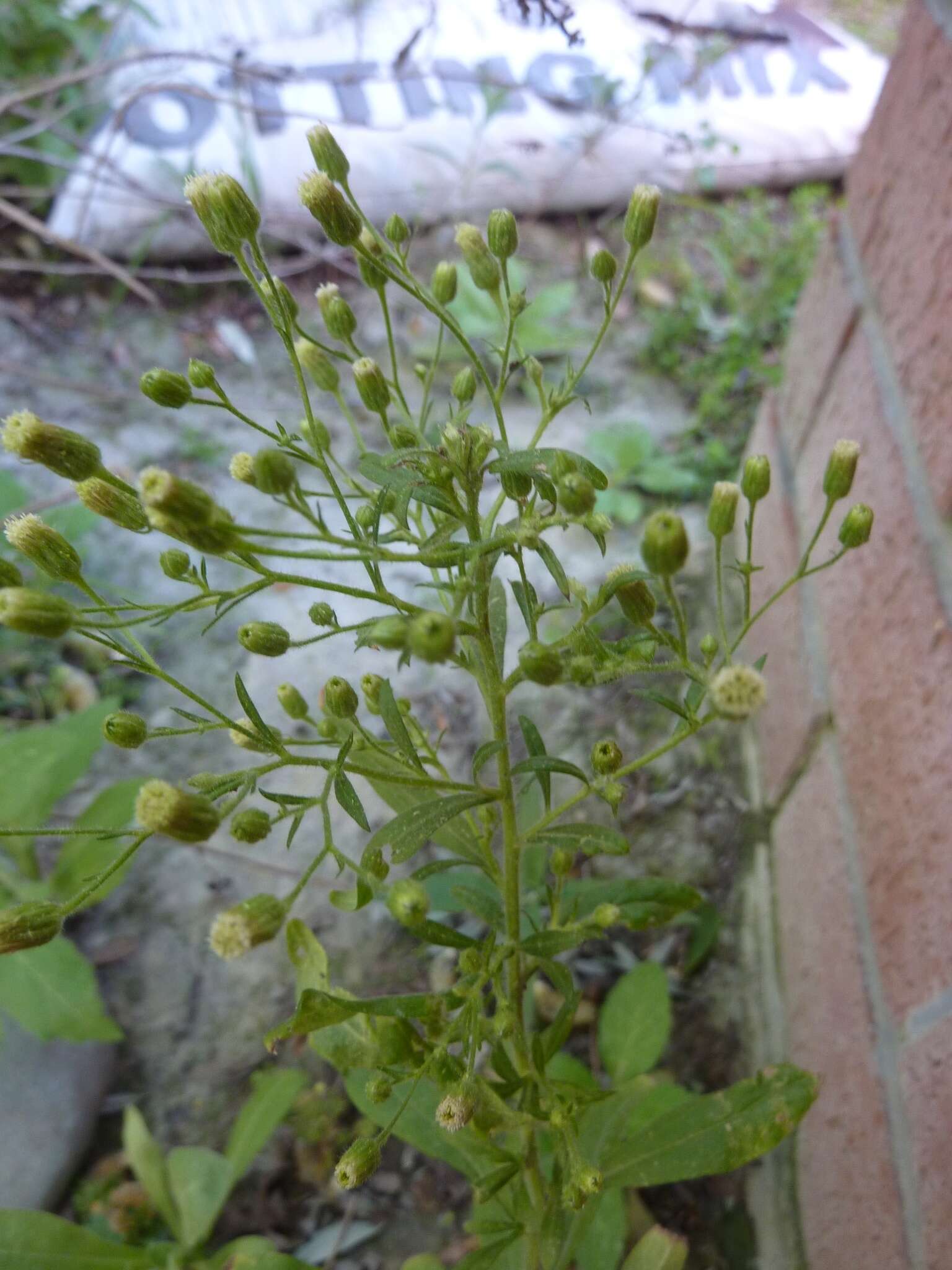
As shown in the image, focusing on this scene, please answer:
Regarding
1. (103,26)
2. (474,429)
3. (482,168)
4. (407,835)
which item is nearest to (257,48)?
(103,26)

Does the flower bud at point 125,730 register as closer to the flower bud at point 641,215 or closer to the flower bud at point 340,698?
the flower bud at point 340,698

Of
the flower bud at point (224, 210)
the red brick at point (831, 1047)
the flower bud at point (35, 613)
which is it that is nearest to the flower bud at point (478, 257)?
the flower bud at point (224, 210)

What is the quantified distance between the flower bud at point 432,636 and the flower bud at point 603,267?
484mm

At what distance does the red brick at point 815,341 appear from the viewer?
1.46m

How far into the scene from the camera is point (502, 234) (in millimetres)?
927

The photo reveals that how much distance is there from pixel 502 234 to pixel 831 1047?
44.0 inches

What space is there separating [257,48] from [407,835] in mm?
3575

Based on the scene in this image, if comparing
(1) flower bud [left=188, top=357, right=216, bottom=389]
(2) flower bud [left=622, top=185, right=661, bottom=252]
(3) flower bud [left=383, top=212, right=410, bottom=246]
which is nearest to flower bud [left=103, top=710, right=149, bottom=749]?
(1) flower bud [left=188, top=357, right=216, bottom=389]

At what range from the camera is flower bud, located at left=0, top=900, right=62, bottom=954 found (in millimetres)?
785

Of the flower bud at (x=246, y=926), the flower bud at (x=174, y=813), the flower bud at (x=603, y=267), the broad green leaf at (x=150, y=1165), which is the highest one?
the flower bud at (x=603, y=267)

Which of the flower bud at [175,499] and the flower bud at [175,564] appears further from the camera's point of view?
the flower bud at [175,564]

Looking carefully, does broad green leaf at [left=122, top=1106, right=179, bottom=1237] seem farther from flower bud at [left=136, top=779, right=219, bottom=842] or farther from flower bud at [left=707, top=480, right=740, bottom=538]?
flower bud at [left=707, top=480, right=740, bottom=538]

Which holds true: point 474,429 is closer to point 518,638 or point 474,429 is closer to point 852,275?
point 852,275

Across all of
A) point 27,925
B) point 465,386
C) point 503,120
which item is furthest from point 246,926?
point 503,120
